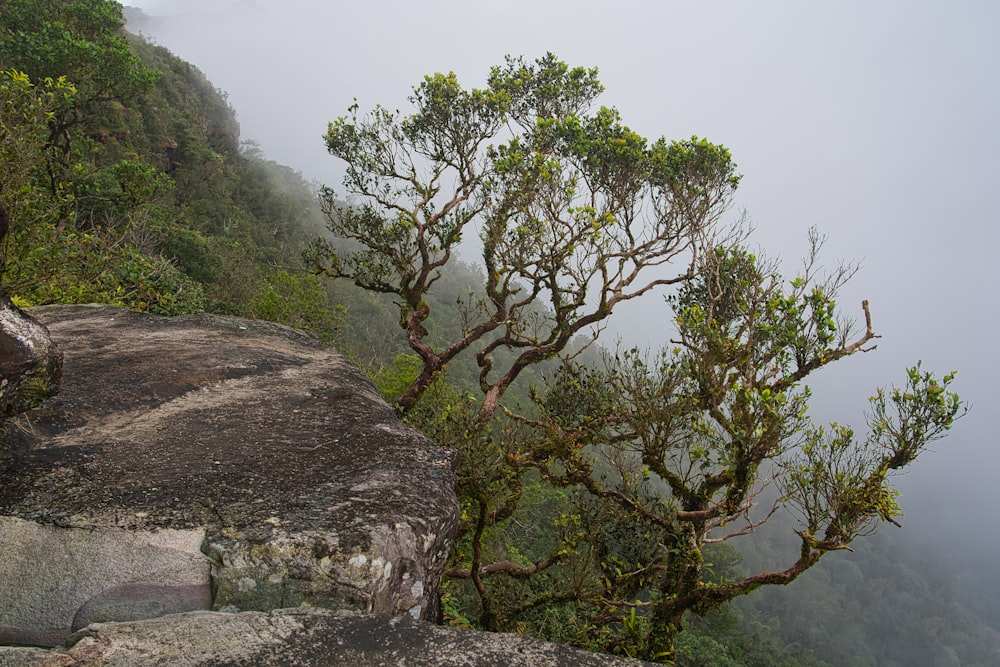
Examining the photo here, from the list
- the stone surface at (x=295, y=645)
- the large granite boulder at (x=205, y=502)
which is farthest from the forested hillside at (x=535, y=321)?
the stone surface at (x=295, y=645)

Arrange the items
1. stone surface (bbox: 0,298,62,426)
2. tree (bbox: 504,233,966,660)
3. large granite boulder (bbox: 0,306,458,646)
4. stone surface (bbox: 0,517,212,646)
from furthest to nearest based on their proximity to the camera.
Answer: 1. tree (bbox: 504,233,966,660)
2. stone surface (bbox: 0,298,62,426)
3. large granite boulder (bbox: 0,306,458,646)
4. stone surface (bbox: 0,517,212,646)

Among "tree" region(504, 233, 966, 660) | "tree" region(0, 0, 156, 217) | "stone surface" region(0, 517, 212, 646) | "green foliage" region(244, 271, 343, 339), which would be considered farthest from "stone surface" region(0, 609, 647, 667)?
"tree" region(0, 0, 156, 217)

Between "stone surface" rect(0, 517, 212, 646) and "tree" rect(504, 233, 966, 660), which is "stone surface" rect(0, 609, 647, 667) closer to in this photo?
"stone surface" rect(0, 517, 212, 646)

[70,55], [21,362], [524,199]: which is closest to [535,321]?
[524,199]

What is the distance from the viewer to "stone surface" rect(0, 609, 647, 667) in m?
2.70

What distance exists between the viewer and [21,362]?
→ 3977 mm

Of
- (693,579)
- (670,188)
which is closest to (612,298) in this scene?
(670,188)

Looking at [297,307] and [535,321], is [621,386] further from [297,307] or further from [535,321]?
[297,307]

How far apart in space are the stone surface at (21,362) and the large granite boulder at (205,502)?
1.83ft

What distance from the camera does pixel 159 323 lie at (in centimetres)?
820

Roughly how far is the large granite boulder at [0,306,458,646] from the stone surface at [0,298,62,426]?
56 centimetres

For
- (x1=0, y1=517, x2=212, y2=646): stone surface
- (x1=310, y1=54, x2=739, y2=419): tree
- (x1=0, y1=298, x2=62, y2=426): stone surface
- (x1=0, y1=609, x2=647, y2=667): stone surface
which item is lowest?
(x1=0, y1=517, x2=212, y2=646): stone surface

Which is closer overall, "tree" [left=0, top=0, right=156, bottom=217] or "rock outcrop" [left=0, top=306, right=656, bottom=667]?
"rock outcrop" [left=0, top=306, right=656, bottom=667]

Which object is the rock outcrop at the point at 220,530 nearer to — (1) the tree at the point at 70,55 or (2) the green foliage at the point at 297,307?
(2) the green foliage at the point at 297,307
